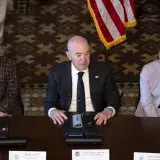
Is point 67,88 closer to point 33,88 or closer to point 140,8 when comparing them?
point 33,88

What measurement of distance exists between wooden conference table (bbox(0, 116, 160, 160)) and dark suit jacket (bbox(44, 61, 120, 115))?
0.53m

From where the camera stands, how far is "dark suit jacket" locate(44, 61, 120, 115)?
145 inches

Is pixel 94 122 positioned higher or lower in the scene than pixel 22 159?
higher

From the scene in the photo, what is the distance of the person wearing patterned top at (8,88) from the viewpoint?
3.81 meters

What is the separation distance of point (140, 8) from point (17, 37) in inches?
78.1

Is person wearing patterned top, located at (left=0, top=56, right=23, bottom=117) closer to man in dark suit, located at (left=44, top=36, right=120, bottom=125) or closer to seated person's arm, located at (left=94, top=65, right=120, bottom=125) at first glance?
man in dark suit, located at (left=44, top=36, right=120, bottom=125)

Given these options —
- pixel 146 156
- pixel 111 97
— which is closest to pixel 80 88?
pixel 111 97

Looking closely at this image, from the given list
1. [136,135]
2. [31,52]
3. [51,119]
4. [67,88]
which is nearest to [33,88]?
[31,52]

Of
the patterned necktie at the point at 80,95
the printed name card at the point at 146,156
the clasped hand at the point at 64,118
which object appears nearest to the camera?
the printed name card at the point at 146,156

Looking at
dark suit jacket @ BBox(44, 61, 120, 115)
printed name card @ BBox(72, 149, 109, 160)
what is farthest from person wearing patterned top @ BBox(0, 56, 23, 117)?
printed name card @ BBox(72, 149, 109, 160)

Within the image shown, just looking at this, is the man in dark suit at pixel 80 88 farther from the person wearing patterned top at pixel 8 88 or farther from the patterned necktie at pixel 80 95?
the person wearing patterned top at pixel 8 88

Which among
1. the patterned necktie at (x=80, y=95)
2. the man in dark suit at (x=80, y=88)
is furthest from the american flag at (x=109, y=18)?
the patterned necktie at (x=80, y=95)

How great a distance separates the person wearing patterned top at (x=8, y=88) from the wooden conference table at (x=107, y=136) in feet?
2.36

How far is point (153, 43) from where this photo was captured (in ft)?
20.4
